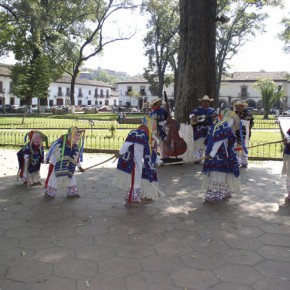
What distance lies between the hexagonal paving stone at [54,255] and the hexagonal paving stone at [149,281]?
32.0 inches

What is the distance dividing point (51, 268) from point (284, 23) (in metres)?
39.4

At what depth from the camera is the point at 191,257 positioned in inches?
156

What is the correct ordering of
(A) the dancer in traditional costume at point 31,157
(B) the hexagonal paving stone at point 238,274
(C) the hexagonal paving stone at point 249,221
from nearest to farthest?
(B) the hexagonal paving stone at point 238,274 < (C) the hexagonal paving stone at point 249,221 < (A) the dancer in traditional costume at point 31,157

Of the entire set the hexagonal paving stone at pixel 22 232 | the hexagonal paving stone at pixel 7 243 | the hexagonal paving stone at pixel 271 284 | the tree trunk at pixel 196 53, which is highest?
the tree trunk at pixel 196 53

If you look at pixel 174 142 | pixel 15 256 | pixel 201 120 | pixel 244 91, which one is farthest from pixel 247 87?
pixel 15 256

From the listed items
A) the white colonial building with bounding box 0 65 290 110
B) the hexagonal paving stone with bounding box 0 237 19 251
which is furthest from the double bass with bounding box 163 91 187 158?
the white colonial building with bounding box 0 65 290 110

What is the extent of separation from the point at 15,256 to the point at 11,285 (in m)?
0.65

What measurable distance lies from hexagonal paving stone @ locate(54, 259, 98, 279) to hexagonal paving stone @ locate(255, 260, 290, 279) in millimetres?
1615

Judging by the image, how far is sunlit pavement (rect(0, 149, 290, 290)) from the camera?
3453 millimetres

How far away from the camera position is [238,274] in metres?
3.57

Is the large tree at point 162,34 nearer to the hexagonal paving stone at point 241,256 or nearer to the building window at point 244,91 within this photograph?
the building window at point 244,91

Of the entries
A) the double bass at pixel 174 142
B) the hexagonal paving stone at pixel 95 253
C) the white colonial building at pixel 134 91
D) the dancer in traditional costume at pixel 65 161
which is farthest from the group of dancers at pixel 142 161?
the white colonial building at pixel 134 91

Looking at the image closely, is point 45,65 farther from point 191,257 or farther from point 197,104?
point 191,257

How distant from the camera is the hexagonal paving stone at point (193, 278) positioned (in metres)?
3.35
